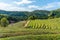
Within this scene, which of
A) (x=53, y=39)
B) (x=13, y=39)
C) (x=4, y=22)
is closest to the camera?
(x=13, y=39)

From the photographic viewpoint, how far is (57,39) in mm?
38219

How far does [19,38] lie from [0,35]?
18.6ft

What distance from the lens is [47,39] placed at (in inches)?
1478

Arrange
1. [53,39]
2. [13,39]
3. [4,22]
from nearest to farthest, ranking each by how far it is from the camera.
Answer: [13,39], [53,39], [4,22]

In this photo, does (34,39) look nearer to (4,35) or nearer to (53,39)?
(53,39)

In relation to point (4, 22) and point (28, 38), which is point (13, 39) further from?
point (4, 22)

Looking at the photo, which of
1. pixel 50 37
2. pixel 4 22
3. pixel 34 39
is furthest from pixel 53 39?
pixel 4 22

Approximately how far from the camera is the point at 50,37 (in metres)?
38.5

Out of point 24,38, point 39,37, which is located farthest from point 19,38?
point 39,37

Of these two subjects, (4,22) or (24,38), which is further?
(4,22)

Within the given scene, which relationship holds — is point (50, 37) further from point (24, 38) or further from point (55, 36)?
point (24, 38)

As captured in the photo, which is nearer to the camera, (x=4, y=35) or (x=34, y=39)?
(x=34, y=39)

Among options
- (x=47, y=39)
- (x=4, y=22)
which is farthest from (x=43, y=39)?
(x=4, y=22)

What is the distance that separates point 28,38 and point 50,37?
502 centimetres
